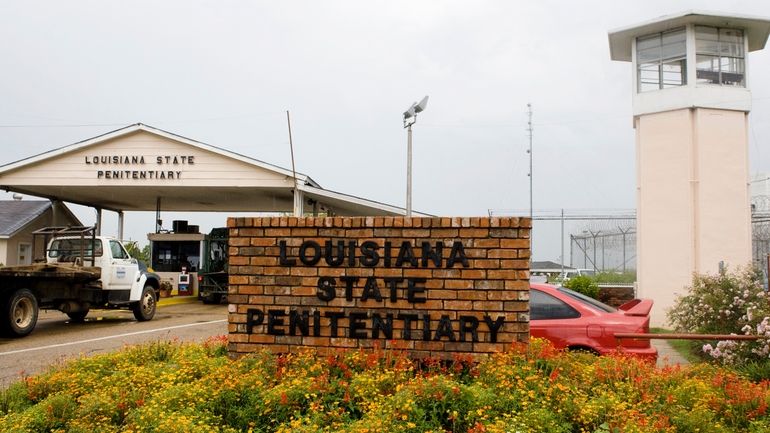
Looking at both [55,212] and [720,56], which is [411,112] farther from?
[55,212]

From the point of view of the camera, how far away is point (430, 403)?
4395mm

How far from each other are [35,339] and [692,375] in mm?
12610

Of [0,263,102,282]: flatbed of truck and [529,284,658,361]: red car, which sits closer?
[529,284,658,361]: red car

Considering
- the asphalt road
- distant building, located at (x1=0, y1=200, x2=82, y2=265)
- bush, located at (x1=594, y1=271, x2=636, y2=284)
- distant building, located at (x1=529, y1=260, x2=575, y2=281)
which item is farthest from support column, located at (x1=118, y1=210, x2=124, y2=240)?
bush, located at (x1=594, y1=271, x2=636, y2=284)

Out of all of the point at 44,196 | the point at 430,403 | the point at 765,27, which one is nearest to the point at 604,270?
the point at 765,27

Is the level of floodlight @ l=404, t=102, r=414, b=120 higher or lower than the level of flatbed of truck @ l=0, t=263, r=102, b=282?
higher

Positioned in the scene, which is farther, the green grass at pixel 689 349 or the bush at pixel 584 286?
the bush at pixel 584 286

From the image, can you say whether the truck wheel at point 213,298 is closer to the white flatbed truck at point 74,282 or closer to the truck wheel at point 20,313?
the white flatbed truck at point 74,282

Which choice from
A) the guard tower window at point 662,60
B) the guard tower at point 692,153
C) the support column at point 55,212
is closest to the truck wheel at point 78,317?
the support column at point 55,212

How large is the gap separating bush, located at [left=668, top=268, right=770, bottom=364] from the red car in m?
1.21

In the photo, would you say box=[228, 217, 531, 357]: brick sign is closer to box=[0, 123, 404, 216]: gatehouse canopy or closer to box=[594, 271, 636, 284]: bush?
box=[0, 123, 404, 216]: gatehouse canopy

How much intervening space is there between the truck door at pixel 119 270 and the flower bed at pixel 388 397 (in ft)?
34.4

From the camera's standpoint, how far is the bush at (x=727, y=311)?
314 inches

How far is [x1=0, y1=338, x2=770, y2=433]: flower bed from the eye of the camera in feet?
13.9
